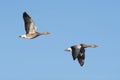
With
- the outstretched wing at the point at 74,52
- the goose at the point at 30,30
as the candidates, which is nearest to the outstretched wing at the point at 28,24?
the goose at the point at 30,30

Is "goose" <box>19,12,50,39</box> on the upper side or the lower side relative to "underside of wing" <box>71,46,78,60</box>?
upper

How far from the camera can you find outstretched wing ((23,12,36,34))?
8464cm

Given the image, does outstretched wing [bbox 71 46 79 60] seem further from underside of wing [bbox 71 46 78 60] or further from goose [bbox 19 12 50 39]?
goose [bbox 19 12 50 39]

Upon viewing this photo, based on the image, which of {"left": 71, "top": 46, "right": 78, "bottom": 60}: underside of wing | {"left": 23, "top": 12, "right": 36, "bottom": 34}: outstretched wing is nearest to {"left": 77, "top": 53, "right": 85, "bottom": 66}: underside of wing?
{"left": 71, "top": 46, "right": 78, "bottom": 60}: underside of wing

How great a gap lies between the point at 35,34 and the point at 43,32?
775mm

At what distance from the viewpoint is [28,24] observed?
280 ft

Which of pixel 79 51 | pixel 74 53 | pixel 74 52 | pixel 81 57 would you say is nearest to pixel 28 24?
pixel 81 57

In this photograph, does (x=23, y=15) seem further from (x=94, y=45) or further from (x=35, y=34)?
(x=94, y=45)

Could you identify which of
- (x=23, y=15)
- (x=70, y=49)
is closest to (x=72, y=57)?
(x=70, y=49)

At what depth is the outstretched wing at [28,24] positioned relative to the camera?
8464 cm

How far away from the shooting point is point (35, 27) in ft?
281

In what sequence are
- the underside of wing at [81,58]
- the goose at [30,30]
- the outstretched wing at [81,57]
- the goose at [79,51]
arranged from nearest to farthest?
1. the goose at [79,51]
2. the outstretched wing at [81,57]
3. the underside of wing at [81,58]
4. the goose at [30,30]

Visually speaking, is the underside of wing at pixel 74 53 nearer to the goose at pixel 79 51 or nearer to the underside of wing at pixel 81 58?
the goose at pixel 79 51

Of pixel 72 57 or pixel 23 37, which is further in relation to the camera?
pixel 23 37
